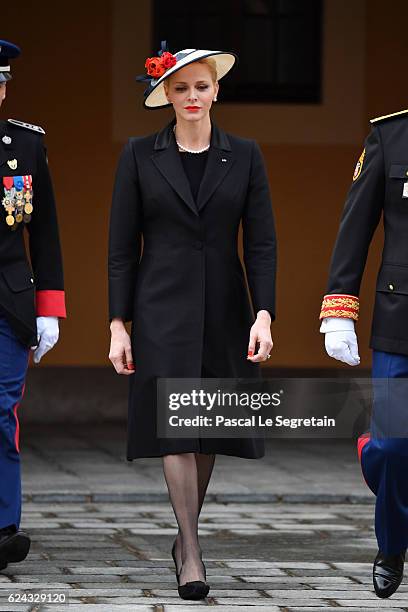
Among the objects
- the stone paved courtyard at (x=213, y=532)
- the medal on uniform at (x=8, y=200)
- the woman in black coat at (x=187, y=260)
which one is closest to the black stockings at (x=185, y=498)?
the woman in black coat at (x=187, y=260)

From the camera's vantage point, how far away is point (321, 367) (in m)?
11.8

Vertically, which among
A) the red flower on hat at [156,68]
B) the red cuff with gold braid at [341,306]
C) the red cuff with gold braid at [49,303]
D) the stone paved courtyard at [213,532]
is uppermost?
the red flower on hat at [156,68]

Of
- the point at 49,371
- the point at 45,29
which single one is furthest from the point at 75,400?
the point at 45,29

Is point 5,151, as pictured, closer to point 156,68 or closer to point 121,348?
point 156,68

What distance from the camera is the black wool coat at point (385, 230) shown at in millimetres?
5449

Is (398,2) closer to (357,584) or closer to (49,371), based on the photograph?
(49,371)

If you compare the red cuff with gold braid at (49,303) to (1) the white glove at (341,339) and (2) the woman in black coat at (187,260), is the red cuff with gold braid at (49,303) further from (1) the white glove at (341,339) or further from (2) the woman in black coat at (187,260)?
(1) the white glove at (341,339)

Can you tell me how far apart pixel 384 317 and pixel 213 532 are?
2077 millimetres

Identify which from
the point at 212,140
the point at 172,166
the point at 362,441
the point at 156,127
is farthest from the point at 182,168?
the point at 156,127

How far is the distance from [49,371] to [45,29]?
2.27 meters

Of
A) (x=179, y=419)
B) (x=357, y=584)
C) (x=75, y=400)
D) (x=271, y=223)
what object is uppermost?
(x=271, y=223)

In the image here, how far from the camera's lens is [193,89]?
588cm

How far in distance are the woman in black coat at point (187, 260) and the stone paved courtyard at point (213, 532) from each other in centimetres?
38

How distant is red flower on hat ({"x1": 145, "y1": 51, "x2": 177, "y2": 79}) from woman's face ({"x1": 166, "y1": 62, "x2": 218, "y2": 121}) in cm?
4
